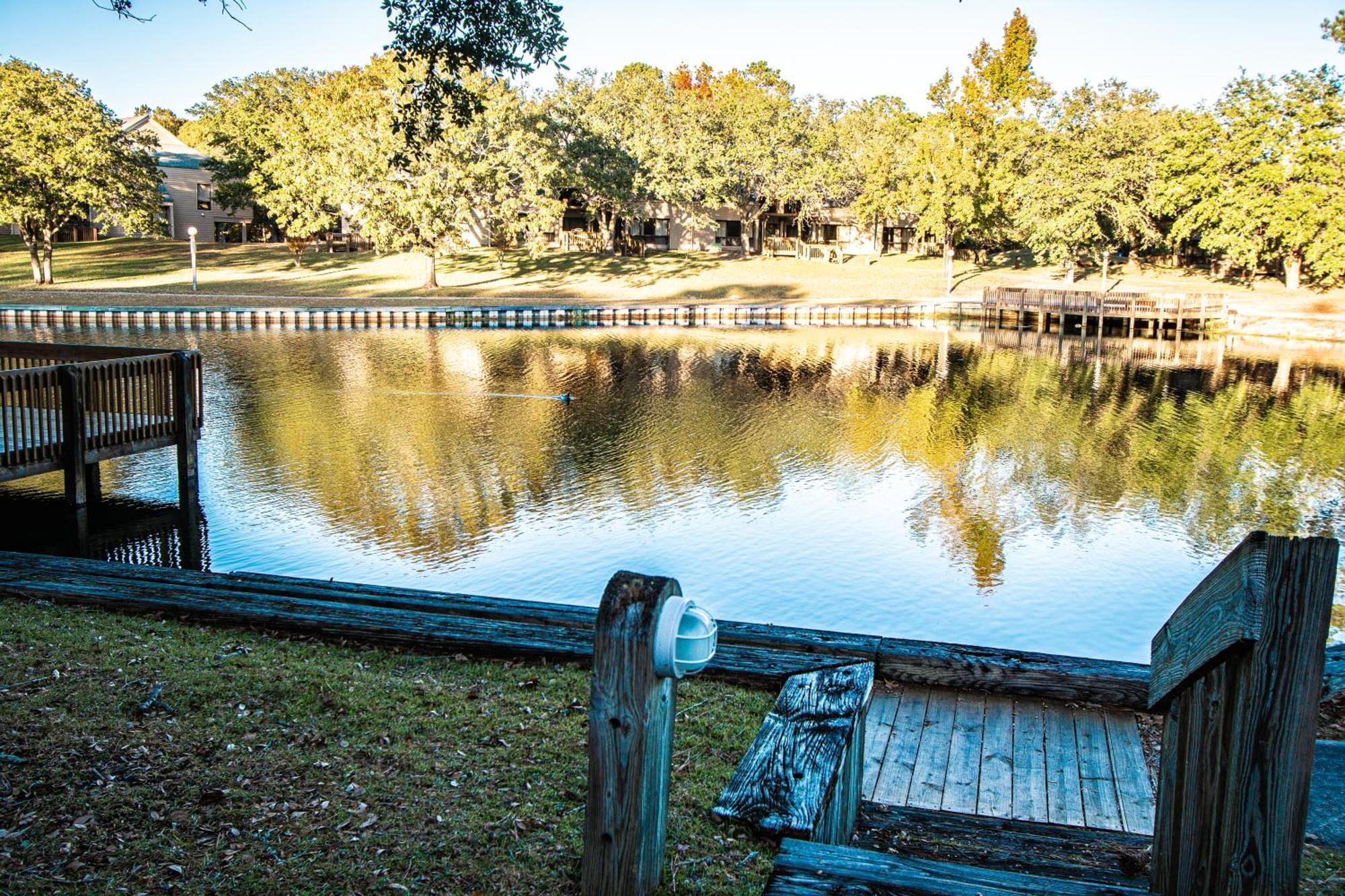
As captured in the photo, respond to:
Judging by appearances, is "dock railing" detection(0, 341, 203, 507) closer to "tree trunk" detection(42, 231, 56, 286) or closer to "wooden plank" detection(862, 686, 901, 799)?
"wooden plank" detection(862, 686, 901, 799)

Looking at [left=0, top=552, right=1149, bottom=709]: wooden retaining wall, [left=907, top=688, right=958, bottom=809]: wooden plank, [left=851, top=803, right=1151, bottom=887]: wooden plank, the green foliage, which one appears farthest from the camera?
the green foliage

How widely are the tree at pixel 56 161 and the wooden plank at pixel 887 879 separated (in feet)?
170

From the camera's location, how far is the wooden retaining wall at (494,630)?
6.00 metres

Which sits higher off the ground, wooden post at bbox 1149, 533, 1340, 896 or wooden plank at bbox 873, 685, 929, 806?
wooden post at bbox 1149, 533, 1340, 896

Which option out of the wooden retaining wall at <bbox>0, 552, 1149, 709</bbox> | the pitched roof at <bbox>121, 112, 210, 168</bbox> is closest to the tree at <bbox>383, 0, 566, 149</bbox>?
the wooden retaining wall at <bbox>0, 552, 1149, 709</bbox>

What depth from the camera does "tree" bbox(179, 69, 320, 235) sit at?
5962 cm

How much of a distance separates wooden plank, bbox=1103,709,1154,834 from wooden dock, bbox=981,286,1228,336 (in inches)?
1612

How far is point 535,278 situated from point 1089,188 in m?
26.7

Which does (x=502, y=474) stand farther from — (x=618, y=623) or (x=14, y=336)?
(x=14, y=336)

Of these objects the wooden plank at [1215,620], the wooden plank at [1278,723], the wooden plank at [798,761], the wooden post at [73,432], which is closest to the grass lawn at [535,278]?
the wooden post at [73,432]

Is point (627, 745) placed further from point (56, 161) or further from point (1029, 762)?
point (56, 161)

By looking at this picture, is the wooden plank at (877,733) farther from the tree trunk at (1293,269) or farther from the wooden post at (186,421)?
the tree trunk at (1293,269)

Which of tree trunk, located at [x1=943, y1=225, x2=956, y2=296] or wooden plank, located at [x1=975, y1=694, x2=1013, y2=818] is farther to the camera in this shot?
tree trunk, located at [x1=943, y1=225, x2=956, y2=296]

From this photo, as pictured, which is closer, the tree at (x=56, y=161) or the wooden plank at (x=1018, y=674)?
the wooden plank at (x=1018, y=674)
